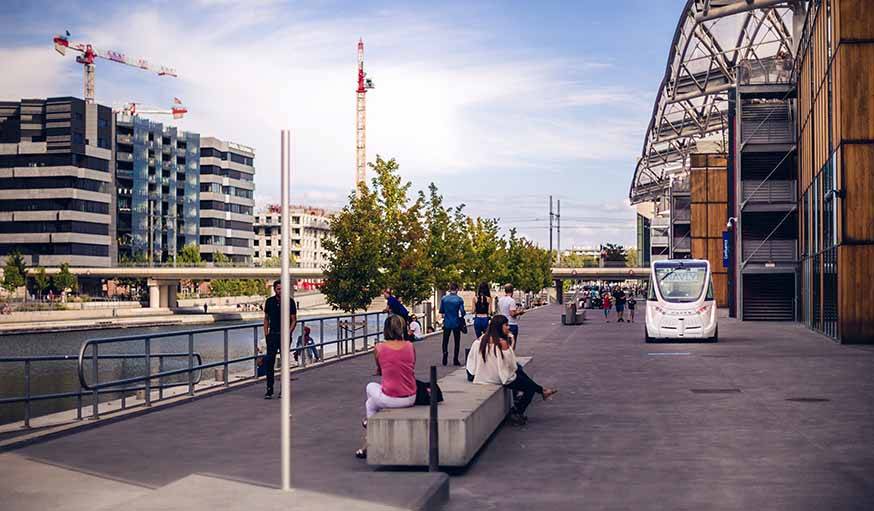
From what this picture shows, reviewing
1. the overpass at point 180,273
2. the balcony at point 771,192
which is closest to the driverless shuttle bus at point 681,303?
the balcony at point 771,192

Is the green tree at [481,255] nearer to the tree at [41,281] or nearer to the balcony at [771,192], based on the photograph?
the balcony at [771,192]

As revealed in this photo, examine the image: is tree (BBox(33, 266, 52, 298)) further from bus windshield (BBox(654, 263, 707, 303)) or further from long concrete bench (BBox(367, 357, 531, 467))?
long concrete bench (BBox(367, 357, 531, 467))

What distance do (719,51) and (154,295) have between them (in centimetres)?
7625

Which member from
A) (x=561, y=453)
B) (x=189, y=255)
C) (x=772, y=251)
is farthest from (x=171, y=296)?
(x=561, y=453)

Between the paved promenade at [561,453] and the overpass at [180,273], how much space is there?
88.4 metres

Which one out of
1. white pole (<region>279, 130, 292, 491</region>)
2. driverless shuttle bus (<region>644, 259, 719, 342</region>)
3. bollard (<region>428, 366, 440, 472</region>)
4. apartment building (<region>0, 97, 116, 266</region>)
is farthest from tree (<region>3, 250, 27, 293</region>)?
white pole (<region>279, 130, 292, 491</region>)

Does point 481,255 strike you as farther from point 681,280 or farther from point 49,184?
point 49,184

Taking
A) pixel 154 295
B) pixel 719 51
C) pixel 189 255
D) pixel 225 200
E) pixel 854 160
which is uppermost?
pixel 719 51

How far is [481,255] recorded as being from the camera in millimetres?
83125

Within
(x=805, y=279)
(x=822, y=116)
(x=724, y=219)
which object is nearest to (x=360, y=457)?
(x=822, y=116)

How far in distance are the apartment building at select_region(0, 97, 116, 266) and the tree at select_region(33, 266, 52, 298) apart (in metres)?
8.61

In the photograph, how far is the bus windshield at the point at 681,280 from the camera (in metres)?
36.8

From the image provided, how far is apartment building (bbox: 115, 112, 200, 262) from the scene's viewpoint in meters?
151

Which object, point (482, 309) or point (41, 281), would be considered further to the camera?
point (41, 281)
